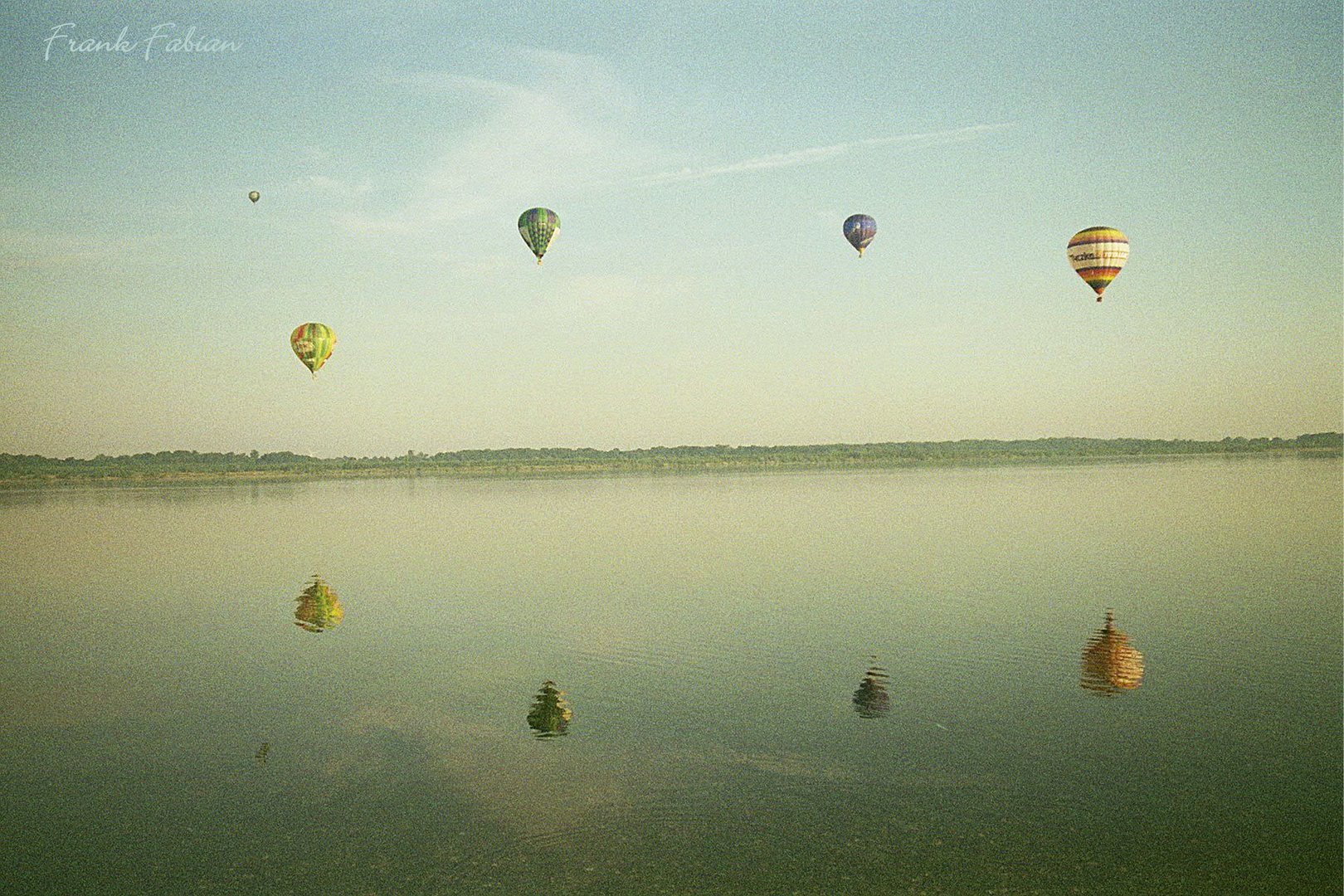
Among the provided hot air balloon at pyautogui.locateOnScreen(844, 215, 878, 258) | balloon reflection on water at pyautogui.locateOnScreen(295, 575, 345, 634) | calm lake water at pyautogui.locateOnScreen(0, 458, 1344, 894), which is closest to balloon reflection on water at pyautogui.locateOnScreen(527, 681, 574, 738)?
calm lake water at pyautogui.locateOnScreen(0, 458, 1344, 894)

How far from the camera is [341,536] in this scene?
129 ft

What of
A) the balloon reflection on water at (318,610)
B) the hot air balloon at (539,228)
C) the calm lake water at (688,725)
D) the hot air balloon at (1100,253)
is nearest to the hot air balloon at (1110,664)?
the calm lake water at (688,725)

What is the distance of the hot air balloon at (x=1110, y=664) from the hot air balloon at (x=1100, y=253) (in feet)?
91.9

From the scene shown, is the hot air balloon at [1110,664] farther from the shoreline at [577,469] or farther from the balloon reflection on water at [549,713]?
the shoreline at [577,469]

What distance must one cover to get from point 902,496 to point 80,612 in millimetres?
44420

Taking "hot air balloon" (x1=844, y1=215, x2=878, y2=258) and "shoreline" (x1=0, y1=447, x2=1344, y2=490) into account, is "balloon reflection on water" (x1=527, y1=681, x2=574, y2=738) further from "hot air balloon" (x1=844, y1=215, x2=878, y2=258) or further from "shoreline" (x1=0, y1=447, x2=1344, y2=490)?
"shoreline" (x1=0, y1=447, x2=1344, y2=490)

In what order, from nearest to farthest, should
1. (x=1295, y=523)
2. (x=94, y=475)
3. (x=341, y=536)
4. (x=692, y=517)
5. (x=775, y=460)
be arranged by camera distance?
(x=1295, y=523)
(x=341, y=536)
(x=692, y=517)
(x=94, y=475)
(x=775, y=460)

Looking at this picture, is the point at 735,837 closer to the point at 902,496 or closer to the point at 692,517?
the point at 692,517

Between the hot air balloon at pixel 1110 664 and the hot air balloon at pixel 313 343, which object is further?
the hot air balloon at pixel 313 343

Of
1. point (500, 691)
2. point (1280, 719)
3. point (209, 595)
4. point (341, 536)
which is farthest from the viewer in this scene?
point (341, 536)

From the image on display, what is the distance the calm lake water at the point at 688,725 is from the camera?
8.17m

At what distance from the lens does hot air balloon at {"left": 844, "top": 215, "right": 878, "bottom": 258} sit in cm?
5191

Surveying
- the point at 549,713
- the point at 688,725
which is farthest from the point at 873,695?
the point at 549,713

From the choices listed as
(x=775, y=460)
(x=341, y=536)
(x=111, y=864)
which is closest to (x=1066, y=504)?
(x=341, y=536)
